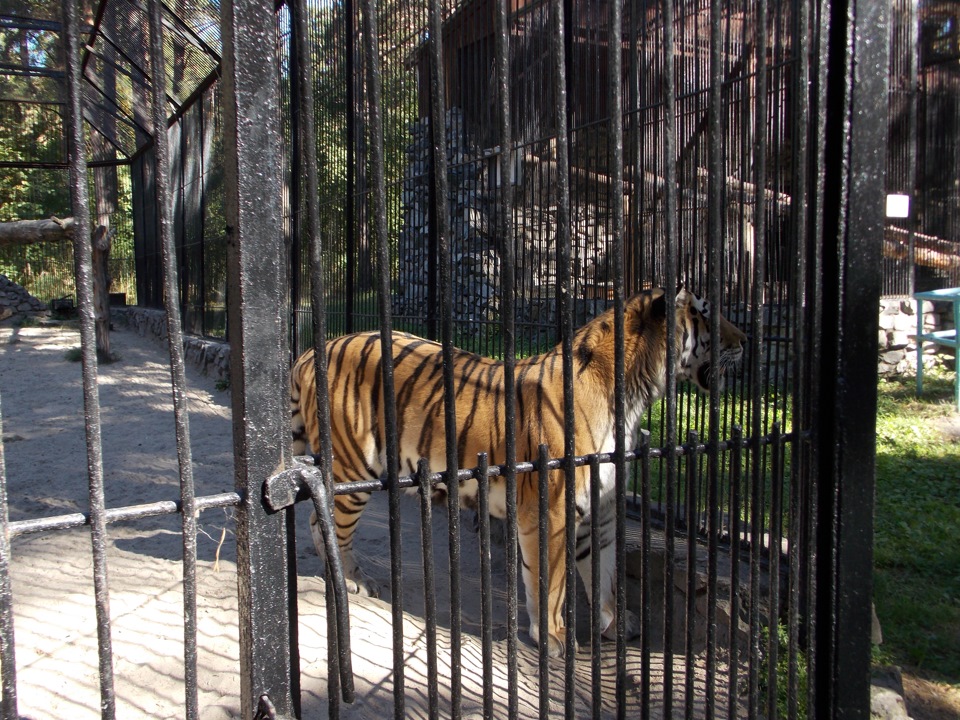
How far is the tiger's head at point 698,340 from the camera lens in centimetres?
374

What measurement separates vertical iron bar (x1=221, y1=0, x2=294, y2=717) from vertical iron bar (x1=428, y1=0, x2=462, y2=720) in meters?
0.34

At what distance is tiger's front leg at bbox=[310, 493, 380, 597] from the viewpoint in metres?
4.16

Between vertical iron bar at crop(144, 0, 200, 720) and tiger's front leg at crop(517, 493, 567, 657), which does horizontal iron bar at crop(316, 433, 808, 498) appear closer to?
vertical iron bar at crop(144, 0, 200, 720)

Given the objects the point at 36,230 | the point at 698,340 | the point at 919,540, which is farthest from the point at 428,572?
the point at 36,230

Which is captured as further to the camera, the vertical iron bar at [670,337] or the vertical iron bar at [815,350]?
the vertical iron bar at [815,350]

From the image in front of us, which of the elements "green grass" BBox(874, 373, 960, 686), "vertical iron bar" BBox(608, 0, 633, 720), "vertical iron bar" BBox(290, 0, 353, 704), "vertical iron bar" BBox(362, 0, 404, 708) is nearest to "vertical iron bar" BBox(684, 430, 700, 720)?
Result: "vertical iron bar" BBox(608, 0, 633, 720)

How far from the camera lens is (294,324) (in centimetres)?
720

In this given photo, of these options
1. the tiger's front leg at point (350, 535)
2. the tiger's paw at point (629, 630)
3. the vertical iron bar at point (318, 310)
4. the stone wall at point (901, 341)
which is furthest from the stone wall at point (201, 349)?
the stone wall at point (901, 341)

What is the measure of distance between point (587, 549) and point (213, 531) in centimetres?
264

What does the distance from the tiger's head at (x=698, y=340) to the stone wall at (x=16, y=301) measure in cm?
2071

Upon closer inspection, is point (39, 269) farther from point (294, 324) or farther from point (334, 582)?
point (334, 582)

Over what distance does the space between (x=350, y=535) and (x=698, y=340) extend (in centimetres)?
228

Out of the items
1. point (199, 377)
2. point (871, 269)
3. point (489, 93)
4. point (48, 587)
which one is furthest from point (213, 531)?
point (199, 377)

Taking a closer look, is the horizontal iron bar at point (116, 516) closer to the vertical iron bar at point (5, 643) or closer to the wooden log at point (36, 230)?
the vertical iron bar at point (5, 643)
